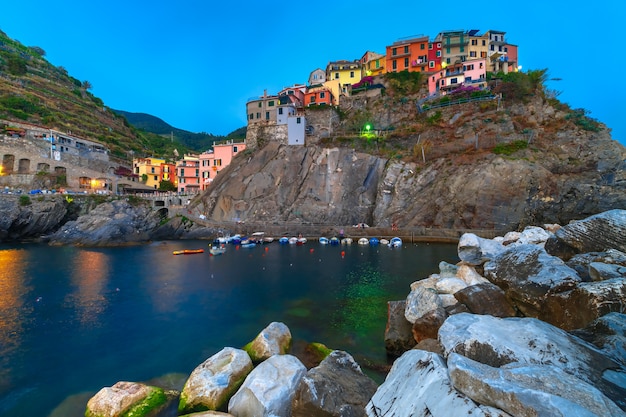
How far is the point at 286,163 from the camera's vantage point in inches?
2613

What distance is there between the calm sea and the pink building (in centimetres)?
3988

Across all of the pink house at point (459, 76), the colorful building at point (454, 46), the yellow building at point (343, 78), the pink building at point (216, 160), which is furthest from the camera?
the yellow building at point (343, 78)

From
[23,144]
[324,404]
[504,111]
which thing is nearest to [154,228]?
[23,144]

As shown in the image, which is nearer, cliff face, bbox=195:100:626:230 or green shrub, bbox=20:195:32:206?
cliff face, bbox=195:100:626:230

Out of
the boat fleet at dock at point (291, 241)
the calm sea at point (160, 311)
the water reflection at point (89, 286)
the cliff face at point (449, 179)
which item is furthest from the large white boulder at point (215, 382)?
the cliff face at point (449, 179)

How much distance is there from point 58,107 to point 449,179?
122166 millimetres

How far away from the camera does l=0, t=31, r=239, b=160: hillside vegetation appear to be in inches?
3423

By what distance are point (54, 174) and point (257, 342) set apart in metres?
80.1

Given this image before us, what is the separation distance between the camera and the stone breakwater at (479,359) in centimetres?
390

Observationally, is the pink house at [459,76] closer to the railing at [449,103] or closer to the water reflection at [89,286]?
the railing at [449,103]

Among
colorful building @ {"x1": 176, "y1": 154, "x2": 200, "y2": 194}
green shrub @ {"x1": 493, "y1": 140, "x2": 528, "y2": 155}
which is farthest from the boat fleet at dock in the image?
colorful building @ {"x1": 176, "y1": 154, "x2": 200, "y2": 194}

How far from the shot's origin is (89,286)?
2750 centimetres

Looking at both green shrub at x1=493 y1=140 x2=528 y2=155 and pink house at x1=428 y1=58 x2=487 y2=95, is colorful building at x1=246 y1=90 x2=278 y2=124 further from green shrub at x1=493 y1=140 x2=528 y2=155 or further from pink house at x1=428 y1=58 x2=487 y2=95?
green shrub at x1=493 y1=140 x2=528 y2=155

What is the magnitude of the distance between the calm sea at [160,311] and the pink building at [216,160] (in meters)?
39.9
